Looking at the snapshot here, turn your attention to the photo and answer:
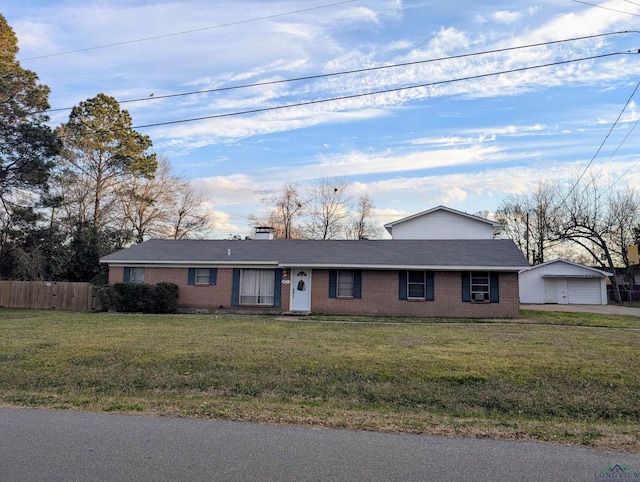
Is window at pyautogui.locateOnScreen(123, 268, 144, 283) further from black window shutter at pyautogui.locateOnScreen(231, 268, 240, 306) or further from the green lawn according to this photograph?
the green lawn

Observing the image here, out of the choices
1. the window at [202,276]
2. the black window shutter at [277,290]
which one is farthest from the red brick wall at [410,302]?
the window at [202,276]

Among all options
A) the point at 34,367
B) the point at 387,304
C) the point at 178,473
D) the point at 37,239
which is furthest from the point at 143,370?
the point at 37,239

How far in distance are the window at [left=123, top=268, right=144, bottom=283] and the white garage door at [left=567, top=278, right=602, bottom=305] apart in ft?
93.2

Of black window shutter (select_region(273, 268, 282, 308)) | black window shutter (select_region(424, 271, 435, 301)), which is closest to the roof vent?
black window shutter (select_region(273, 268, 282, 308))

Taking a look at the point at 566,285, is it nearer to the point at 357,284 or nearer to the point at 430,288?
the point at 430,288

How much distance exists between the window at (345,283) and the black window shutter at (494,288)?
596 cm

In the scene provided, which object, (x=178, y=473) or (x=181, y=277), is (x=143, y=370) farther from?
(x=181, y=277)

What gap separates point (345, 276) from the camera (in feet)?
68.9

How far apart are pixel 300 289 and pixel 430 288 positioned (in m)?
5.84

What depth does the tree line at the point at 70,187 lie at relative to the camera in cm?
2344

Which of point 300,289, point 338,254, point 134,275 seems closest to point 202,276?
point 134,275

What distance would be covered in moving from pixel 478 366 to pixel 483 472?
14.9 feet

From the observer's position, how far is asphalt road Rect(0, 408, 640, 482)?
4.05 m

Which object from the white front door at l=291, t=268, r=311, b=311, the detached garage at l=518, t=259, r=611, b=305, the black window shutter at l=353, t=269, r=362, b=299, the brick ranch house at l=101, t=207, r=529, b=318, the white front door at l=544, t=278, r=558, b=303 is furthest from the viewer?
the white front door at l=544, t=278, r=558, b=303
